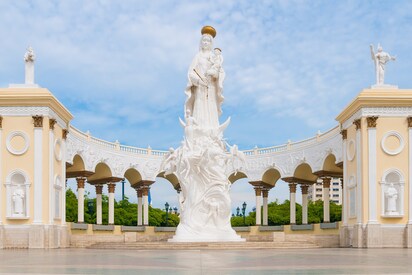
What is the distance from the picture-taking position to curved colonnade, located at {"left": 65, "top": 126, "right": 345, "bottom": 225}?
3772 cm

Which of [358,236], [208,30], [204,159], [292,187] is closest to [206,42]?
[208,30]

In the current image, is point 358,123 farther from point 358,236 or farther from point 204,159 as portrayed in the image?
point 204,159

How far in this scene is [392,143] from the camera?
99.5ft

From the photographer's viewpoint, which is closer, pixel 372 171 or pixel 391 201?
pixel 391 201

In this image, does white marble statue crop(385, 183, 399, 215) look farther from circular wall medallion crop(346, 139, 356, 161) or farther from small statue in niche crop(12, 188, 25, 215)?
small statue in niche crop(12, 188, 25, 215)

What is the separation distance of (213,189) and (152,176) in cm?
1749

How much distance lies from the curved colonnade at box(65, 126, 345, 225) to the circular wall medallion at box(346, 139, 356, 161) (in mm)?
2318

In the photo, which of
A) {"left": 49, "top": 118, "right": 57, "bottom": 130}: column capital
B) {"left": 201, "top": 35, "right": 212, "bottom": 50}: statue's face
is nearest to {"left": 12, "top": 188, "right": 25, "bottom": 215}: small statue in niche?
{"left": 49, "top": 118, "right": 57, "bottom": 130}: column capital

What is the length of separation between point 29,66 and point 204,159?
10344 mm

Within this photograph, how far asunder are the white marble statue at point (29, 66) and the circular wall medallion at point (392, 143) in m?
16.7

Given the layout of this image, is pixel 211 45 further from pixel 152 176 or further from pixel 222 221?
pixel 152 176

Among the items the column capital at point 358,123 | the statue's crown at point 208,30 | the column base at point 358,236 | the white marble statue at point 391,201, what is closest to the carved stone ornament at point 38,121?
the statue's crown at point 208,30

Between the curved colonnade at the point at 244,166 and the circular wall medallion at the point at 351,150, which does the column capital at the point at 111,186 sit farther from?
the circular wall medallion at the point at 351,150

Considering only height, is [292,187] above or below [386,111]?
below
